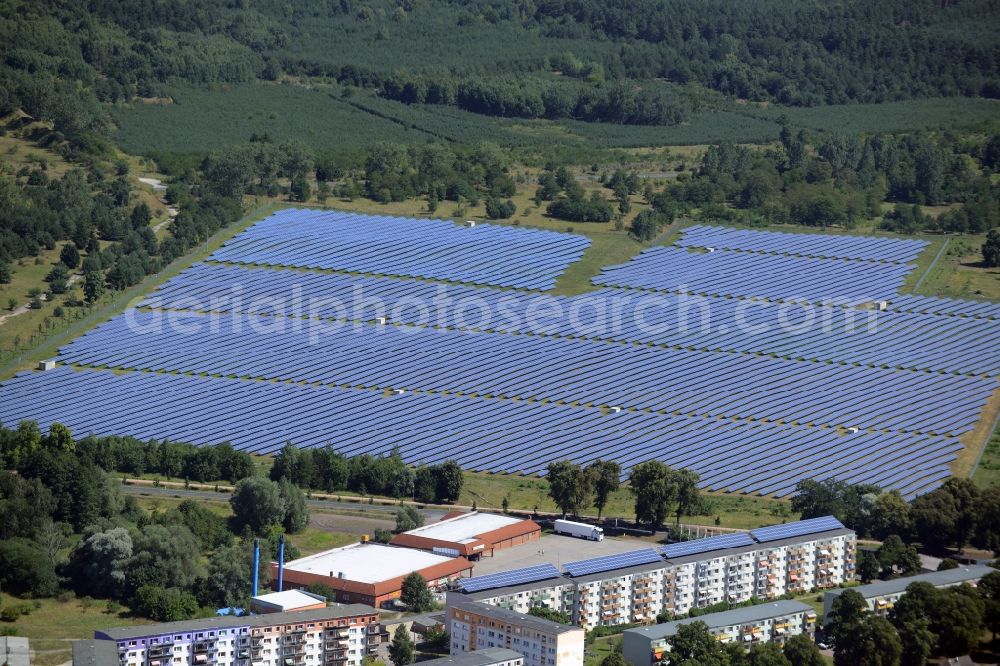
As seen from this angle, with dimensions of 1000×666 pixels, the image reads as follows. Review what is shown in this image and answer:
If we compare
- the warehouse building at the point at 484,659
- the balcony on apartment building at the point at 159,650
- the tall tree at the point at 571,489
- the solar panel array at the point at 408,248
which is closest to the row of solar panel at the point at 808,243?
the solar panel array at the point at 408,248

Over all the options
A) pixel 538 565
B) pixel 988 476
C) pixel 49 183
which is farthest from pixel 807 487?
pixel 49 183

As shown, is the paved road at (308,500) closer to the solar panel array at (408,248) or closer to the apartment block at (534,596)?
the apartment block at (534,596)

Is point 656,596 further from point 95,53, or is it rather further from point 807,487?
point 95,53

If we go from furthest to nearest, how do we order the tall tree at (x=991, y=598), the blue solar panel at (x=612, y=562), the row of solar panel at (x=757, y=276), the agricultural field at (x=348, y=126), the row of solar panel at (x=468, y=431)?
1. the agricultural field at (x=348, y=126)
2. the row of solar panel at (x=757, y=276)
3. the row of solar panel at (x=468, y=431)
4. the blue solar panel at (x=612, y=562)
5. the tall tree at (x=991, y=598)

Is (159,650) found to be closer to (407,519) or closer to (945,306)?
(407,519)

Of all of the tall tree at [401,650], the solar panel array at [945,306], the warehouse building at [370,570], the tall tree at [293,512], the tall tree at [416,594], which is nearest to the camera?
the tall tree at [401,650]

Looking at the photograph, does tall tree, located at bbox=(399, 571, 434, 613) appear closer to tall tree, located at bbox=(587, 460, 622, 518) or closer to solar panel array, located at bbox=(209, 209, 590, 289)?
tall tree, located at bbox=(587, 460, 622, 518)

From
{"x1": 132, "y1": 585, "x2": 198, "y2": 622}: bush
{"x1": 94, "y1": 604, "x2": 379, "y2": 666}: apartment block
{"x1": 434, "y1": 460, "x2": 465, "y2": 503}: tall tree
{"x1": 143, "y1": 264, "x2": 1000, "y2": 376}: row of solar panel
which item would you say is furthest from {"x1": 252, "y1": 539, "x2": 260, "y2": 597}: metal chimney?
{"x1": 143, "y1": 264, "x2": 1000, "y2": 376}: row of solar panel
